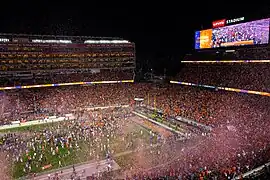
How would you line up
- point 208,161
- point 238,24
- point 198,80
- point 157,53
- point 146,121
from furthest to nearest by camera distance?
point 157,53 < point 198,80 < point 238,24 < point 146,121 < point 208,161

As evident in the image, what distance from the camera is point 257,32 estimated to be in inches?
1389

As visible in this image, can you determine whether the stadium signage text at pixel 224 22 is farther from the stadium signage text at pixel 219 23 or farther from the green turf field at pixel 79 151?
the green turf field at pixel 79 151

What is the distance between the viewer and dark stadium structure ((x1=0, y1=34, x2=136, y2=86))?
53.5 metres

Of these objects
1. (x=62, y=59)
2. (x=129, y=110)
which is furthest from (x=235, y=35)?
(x=62, y=59)

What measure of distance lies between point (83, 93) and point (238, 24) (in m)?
33.0

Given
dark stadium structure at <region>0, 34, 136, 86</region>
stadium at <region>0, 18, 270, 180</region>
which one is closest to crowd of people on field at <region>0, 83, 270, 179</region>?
stadium at <region>0, 18, 270, 180</region>

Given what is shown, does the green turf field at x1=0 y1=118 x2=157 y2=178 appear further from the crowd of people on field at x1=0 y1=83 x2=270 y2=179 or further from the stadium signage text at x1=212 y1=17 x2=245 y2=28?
the stadium signage text at x1=212 y1=17 x2=245 y2=28

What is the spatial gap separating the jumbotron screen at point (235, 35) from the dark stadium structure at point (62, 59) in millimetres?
23373

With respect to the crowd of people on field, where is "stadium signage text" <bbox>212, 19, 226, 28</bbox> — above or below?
above

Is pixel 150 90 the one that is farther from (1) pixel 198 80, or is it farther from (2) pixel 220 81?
(2) pixel 220 81

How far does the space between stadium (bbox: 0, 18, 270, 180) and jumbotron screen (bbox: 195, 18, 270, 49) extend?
16 centimetres

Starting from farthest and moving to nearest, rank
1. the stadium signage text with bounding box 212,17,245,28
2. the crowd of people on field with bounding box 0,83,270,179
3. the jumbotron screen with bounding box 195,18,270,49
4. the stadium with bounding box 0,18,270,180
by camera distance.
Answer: the stadium signage text with bounding box 212,17,245,28 → the jumbotron screen with bounding box 195,18,270,49 → the stadium with bounding box 0,18,270,180 → the crowd of people on field with bounding box 0,83,270,179

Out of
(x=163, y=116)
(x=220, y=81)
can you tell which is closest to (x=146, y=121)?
(x=163, y=116)

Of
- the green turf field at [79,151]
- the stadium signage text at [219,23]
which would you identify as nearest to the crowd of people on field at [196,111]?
the green turf field at [79,151]
